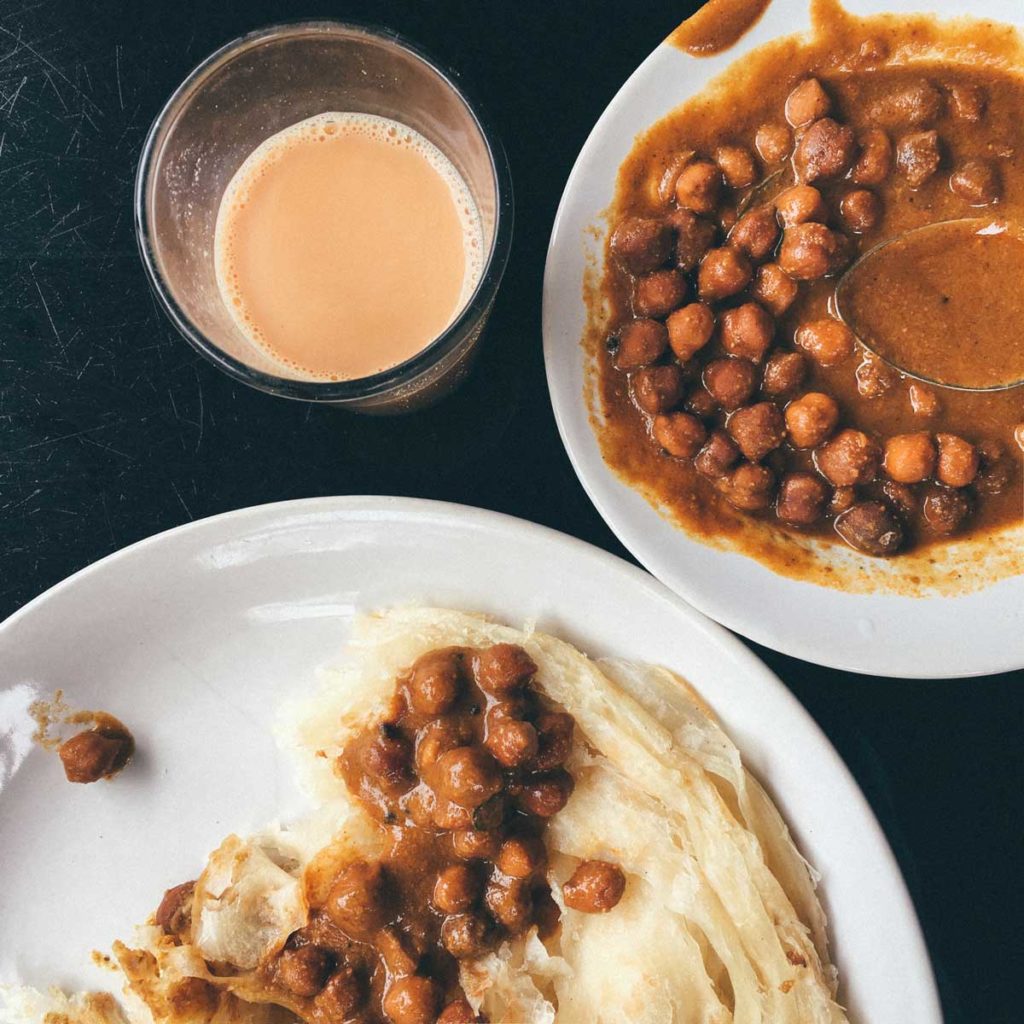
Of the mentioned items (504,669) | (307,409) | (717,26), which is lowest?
(504,669)

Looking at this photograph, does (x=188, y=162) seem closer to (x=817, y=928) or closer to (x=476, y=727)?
(x=476, y=727)

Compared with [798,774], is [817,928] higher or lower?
lower

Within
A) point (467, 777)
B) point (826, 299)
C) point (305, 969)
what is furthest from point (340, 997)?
point (826, 299)

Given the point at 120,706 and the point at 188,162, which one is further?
the point at 120,706

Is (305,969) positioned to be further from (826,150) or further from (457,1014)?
(826,150)

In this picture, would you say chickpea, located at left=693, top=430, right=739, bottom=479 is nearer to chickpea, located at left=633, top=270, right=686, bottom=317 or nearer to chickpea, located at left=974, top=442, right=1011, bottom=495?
chickpea, located at left=633, top=270, right=686, bottom=317

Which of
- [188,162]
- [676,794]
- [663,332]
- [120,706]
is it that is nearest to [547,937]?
[676,794]

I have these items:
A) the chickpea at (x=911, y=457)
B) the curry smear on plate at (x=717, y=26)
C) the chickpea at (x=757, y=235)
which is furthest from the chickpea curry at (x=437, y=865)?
the curry smear on plate at (x=717, y=26)

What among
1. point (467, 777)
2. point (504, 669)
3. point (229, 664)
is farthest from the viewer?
point (229, 664)
